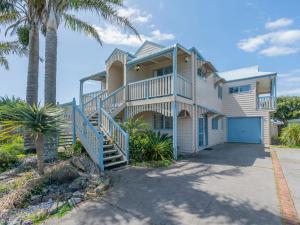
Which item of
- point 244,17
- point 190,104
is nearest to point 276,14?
point 244,17

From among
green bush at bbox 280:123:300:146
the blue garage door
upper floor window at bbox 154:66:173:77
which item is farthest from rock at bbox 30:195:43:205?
green bush at bbox 280:123:300:146

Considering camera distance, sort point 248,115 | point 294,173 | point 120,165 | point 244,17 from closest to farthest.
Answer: point 294,173 < point 120,165 < point 244,17 < point 248,115

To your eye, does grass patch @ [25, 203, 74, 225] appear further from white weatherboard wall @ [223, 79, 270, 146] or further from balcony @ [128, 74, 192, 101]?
white weatherboard wall @ [223, 79, 270, 146]

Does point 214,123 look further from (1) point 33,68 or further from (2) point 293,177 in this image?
(1) point 33,68

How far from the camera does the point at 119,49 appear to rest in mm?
12516

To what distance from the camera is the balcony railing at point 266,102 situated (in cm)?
1614

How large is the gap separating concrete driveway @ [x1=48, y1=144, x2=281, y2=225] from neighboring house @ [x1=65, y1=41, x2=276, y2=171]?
2212 mm

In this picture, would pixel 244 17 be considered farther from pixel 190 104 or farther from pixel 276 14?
pixel 190 104

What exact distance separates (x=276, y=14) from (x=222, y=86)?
9.21 meters

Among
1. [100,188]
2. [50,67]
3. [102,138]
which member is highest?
[50,67]

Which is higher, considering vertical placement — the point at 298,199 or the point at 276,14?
the point at 276,14

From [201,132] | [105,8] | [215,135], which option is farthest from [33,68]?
[215,135]

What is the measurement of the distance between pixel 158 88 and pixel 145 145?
3.16 metres

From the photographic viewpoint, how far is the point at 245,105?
56.9 ft
